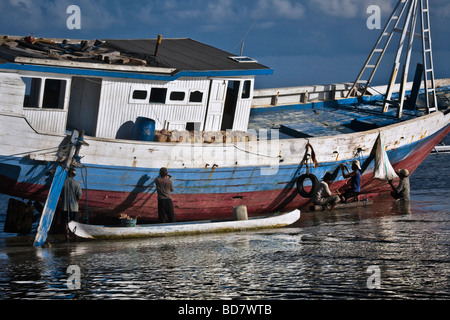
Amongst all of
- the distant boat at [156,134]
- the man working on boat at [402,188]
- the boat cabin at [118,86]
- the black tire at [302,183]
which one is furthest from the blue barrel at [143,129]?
the man working on boat at [402,188]

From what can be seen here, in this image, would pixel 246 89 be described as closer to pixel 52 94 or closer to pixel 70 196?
pixel 52 94

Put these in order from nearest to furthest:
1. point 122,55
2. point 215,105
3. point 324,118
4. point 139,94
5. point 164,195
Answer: point 164,195, point 139,94, point 122,55, point 215,105, point 324,118

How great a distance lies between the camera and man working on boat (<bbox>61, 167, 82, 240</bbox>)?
15.1 metres

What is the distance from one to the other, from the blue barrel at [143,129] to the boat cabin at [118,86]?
0.34 meters

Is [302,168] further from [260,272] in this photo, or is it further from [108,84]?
[260,272]

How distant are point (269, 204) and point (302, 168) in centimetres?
133

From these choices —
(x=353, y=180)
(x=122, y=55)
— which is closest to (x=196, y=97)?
(x=122, y=55)

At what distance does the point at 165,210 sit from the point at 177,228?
Answer: 36.3 inches

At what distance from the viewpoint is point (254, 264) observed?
40.7 ft

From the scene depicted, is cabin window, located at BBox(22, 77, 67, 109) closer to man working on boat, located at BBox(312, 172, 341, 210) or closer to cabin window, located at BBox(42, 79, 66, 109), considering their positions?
cabin window, located at BBox(42, 79, 66, 109)

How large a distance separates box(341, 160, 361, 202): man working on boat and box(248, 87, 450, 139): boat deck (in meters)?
1.48

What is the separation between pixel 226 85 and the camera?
18.0 metres
